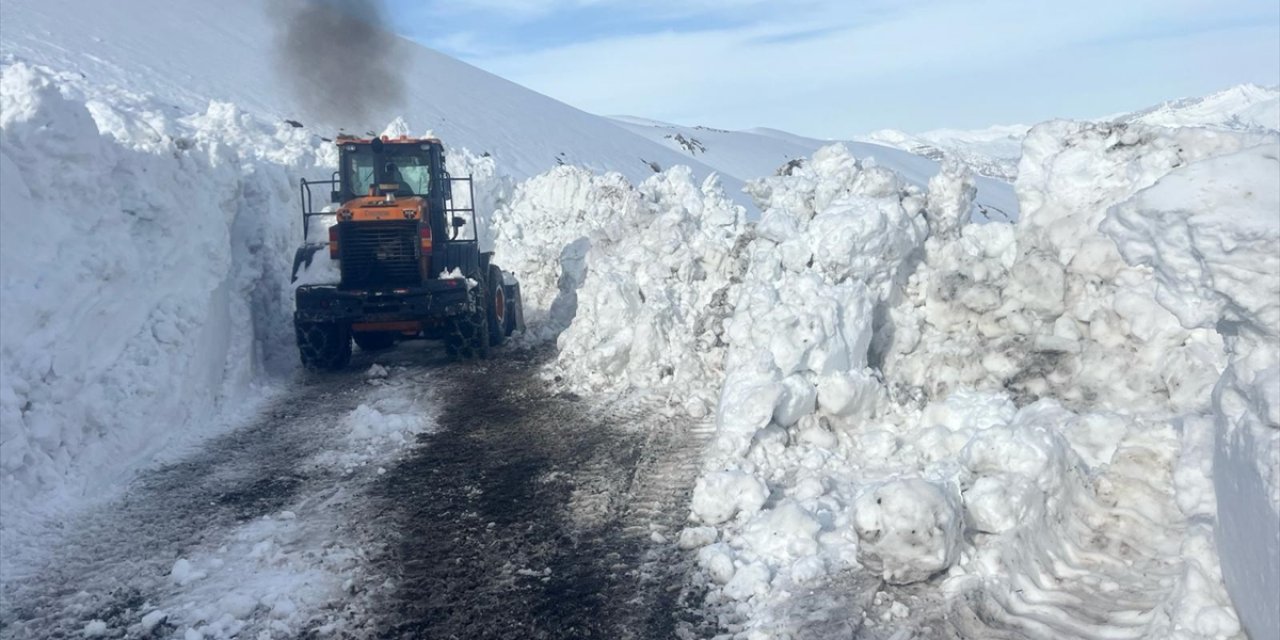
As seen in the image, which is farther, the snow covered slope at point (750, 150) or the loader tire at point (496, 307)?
the snow covered slope at point (750, 150)

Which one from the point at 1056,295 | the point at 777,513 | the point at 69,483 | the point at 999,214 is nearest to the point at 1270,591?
the point at 777,513

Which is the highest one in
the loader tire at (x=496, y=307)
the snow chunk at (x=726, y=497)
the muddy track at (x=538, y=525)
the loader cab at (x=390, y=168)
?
the loader cab at (x=390, y=168)

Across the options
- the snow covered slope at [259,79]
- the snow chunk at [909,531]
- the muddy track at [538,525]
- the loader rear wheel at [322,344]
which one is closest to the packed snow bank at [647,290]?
the muddy track at [538,525]

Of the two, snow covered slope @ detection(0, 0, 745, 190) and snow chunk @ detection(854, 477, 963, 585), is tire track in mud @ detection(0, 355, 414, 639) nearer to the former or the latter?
snow chunk @ detection(854, 477, 963, 585)

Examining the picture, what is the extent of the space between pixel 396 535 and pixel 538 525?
962 millimetres

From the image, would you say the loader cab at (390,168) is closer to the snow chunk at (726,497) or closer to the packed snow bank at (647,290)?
the packed snow bank at (647,290)

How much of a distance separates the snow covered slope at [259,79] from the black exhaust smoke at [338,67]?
0.87ft

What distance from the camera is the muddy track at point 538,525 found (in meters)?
5.51

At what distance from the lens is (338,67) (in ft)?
92.1

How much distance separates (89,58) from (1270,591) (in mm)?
26485

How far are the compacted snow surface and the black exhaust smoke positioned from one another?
46.8 feet

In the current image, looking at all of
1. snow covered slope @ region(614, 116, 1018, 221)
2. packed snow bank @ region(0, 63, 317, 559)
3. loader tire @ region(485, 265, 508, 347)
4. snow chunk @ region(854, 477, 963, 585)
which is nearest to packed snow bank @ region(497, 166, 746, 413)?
loader tire @ region(485, 265, 508, 347)

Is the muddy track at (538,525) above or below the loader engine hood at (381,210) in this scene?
below

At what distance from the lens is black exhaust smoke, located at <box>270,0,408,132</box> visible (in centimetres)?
2658
